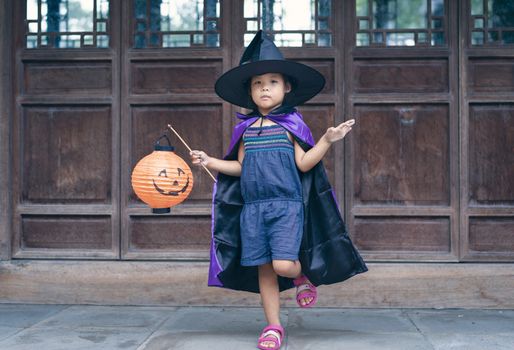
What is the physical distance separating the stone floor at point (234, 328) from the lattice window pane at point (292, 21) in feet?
6.66

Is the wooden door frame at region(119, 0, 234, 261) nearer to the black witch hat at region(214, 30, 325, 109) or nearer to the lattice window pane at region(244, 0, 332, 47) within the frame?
the lattice window pane at region(244, 0, 332, 47)

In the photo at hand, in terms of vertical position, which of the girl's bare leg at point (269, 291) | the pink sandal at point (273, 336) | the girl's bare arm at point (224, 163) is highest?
the girl's bare arm at point (224, 163)

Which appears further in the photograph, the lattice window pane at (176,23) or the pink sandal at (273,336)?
the lattice window pane at (176,23)

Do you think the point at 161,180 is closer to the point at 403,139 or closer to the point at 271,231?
the point at 271,231

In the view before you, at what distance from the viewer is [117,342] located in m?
3.91

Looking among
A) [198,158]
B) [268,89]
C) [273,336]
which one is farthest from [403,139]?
[273,336]

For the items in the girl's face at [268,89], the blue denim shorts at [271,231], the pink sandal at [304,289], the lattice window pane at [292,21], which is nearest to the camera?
the blue denim shorts at [271,231]

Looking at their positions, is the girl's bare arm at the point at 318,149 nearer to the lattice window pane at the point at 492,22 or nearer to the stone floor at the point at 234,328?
the stone floor at the point at 234,328

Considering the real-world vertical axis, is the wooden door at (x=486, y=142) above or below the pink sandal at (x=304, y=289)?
above

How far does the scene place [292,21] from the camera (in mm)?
5008

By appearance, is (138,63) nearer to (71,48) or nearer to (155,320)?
(71,48)

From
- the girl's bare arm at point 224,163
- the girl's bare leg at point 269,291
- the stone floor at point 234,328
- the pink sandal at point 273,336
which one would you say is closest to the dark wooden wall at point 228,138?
the stone floor at point 234,328

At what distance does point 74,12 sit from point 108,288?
2149mm

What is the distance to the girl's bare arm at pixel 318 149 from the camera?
3.60m
